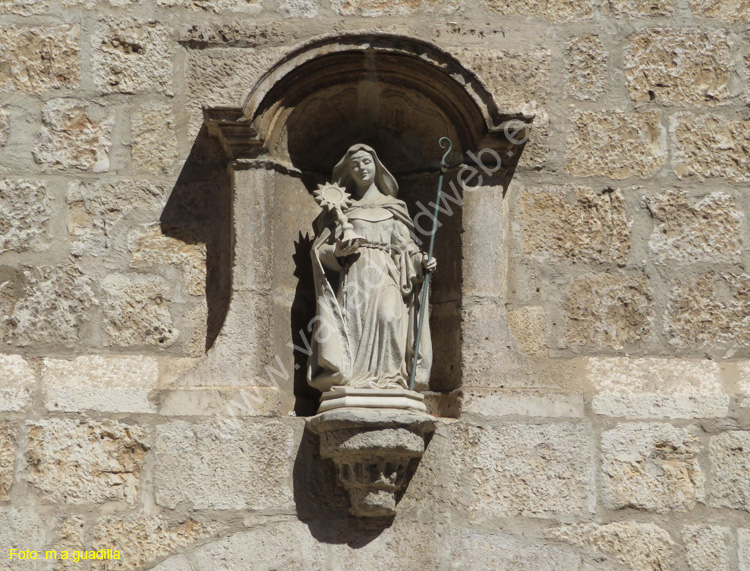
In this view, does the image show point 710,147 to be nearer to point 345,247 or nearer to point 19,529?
point 345,247

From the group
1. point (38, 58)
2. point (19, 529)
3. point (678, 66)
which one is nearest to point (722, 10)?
point (678, 66)

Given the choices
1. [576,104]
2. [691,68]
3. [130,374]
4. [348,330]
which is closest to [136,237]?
[130,374]

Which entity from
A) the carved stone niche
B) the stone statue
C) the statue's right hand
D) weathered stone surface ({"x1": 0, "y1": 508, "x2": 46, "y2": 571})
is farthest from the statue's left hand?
weathered stone surface ({"x1": 0, "y1": 508, "x2": 46, "y2": 571})

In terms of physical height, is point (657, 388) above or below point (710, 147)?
below

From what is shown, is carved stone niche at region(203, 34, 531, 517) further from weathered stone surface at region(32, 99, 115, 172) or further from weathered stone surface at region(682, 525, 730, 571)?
weathered stone surface at region(682, 525, 730, 571)

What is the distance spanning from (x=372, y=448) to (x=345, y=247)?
2.38 feet

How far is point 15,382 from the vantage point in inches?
189

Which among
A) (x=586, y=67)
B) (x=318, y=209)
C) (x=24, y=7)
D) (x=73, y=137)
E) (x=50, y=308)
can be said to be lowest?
(x=50, y=308)

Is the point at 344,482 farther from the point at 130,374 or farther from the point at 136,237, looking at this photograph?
the point at 136,237

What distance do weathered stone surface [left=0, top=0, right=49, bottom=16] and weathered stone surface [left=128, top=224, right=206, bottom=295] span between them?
0.92m

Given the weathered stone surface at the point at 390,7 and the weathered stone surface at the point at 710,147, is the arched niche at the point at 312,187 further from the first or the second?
the weathered stone surface at the point at 710,147

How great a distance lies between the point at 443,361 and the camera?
5008mm

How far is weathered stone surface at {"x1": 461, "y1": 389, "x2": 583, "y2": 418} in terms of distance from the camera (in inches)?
187

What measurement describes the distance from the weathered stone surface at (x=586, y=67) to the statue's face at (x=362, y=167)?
0.81 meters
